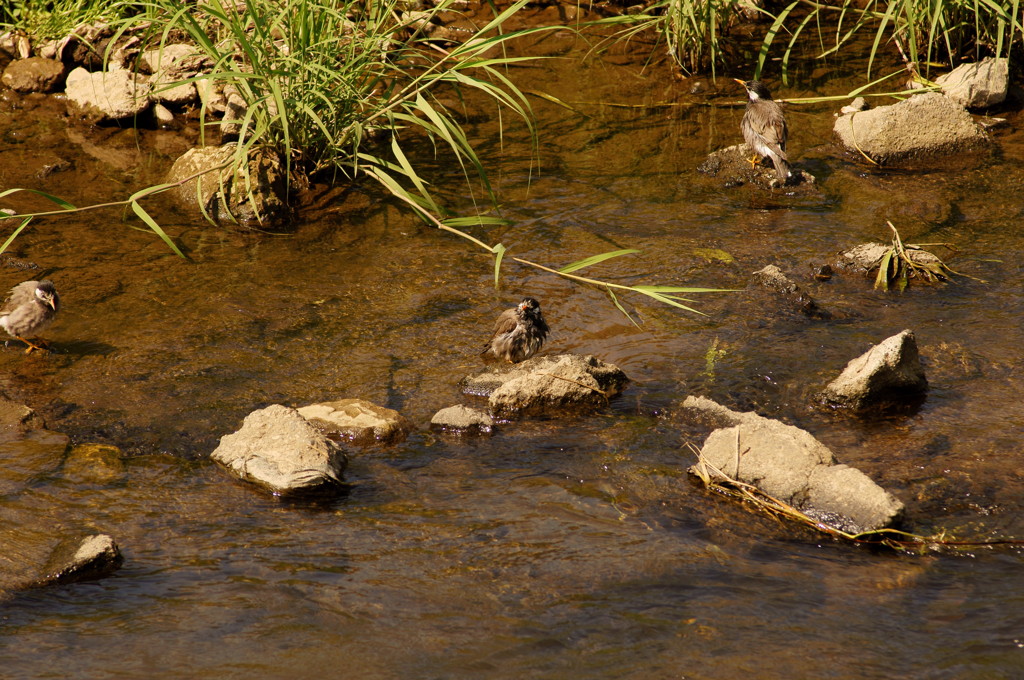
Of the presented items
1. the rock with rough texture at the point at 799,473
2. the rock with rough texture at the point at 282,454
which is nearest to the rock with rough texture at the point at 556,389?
the rock with rough texture at the point at 799,473

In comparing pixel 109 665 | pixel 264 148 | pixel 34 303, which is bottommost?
pixel 109 665

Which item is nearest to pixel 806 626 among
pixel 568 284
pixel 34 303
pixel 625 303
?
pixel 625 303

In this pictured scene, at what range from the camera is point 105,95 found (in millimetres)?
8688

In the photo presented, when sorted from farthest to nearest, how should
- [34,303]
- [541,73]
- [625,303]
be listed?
1. [541,73]
2. [625,303]
3. [34,303]

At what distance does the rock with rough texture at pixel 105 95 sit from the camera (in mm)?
8672

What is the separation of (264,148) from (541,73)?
11.0 ft

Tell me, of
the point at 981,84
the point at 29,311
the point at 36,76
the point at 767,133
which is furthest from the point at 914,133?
the point at 36,76

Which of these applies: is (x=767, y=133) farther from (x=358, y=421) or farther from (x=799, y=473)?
(x=358, y=421)

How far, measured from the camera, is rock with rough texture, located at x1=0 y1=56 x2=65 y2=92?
9.12 meters

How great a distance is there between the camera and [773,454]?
4262 mm

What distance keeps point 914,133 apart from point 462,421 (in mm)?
4989

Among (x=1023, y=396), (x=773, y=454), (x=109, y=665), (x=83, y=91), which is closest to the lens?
(x=109, y=665)

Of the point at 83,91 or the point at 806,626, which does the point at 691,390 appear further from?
the point at 83,91

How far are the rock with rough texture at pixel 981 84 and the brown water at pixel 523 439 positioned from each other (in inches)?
19.8
